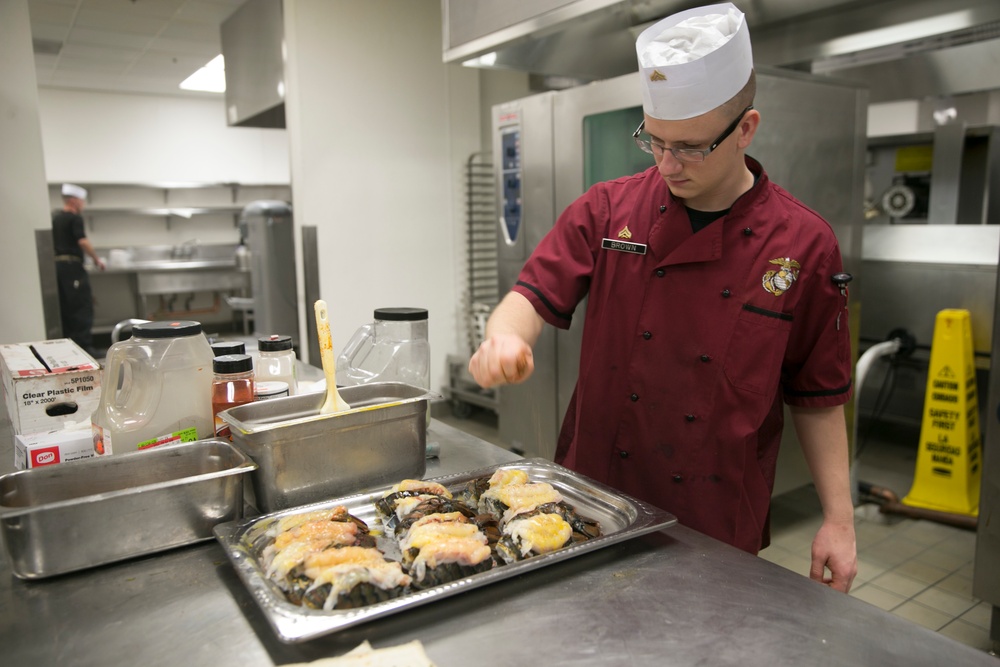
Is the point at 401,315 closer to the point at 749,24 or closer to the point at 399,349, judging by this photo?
the point at 399,349

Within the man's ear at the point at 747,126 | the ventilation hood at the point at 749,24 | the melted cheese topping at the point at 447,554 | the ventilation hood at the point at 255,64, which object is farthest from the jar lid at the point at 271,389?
the ventilation hood at the point at 255,64

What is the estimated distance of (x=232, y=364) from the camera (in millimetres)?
1300

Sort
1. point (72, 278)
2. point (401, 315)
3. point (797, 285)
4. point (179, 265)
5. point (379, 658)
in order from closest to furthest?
point (379, 658) < point (797, 285) < point (401, 315) < point (72, 278) < point (179, 265)

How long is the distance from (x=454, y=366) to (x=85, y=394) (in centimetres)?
323

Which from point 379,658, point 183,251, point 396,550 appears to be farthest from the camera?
point 183,251

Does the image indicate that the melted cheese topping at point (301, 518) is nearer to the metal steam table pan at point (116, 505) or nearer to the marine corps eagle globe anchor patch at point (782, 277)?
the metal steam table pan at point (116, 505)

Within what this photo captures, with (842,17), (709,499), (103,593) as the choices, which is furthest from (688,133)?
(842,17)

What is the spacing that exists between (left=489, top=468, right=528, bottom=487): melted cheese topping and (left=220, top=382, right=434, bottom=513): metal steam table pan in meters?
0.18

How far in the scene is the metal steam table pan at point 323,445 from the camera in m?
1.11

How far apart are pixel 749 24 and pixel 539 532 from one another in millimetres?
2688

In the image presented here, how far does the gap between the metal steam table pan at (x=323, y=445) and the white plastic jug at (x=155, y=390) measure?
15 centimetres

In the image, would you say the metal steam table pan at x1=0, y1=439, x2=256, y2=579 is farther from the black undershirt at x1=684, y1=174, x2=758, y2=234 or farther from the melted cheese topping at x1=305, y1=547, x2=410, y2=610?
the black undershirt at x1=684, y1=174, x2=758, y2=234

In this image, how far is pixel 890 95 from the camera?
416 cm

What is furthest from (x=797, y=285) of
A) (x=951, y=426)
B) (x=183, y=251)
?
(x=183, y=251)
